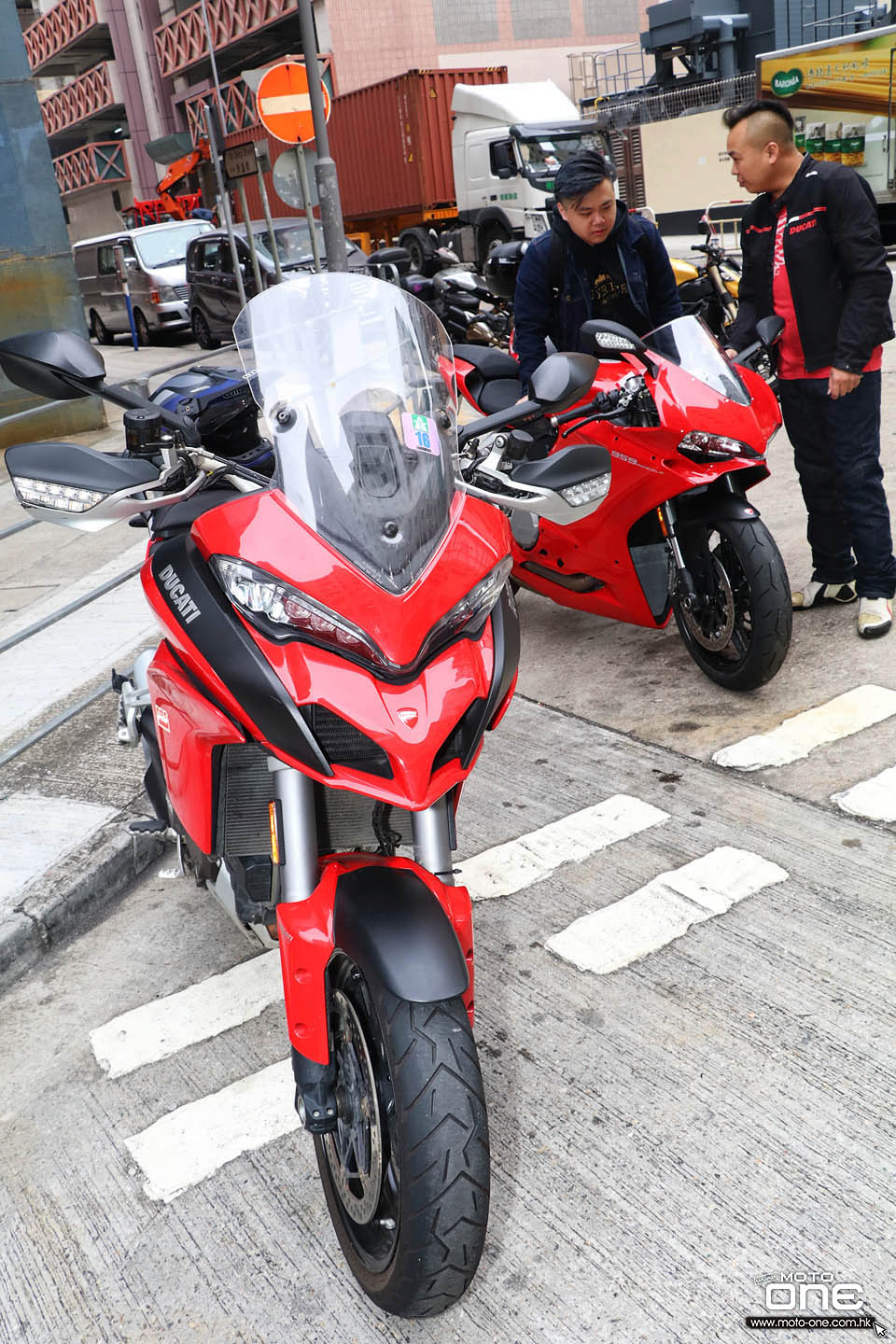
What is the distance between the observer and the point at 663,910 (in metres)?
3.23

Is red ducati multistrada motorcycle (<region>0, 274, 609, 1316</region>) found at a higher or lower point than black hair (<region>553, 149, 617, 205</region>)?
lower

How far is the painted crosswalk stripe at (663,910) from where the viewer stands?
122 inches

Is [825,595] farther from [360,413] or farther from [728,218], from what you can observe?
[728,218]

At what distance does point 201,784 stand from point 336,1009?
0.52 m

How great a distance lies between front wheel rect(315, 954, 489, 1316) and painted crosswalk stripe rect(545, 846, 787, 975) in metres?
1.12

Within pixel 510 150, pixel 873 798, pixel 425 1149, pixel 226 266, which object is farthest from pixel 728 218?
pixel 425 1149

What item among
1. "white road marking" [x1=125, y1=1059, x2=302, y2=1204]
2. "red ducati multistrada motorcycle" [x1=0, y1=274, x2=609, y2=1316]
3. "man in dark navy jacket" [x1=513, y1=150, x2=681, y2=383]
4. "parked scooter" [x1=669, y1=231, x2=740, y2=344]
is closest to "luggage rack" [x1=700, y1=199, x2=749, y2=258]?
"parked scooter" [x1=669, y1=231, x2=740, y2=344]

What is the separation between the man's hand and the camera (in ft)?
14.9

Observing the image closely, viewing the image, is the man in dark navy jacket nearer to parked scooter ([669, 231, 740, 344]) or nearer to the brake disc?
the brake disc

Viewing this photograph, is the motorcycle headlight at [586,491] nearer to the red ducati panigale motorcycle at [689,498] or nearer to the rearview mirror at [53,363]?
the rearview mirror at [53,363]

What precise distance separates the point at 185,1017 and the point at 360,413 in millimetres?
Result: 1685

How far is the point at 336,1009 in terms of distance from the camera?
215 centimetres

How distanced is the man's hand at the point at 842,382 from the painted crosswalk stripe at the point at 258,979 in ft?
6.10

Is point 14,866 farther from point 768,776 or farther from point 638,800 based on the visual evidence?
point 768,776
